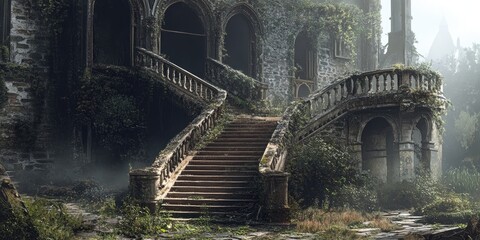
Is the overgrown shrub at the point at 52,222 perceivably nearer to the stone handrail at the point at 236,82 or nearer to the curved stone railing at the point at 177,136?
the curved stone railing at the point at 177,136

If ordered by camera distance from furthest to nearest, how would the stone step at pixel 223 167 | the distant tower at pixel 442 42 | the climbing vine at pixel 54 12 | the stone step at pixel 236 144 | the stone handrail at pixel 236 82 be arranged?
the distant tower at pixel 442 42 → the stone handrail at pixel 236 82 → the climbing vine at pixel 54 12 → the stone step at pixel 236 144 → the stone step at pixel 223 167

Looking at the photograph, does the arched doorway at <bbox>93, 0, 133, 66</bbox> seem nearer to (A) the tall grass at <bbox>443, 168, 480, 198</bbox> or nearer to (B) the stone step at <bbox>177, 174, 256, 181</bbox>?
(B) the stone step at <bbox>177, 174, 256, 181</bbox>

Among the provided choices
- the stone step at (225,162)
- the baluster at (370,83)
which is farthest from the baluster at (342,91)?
the stone step at (225,162)

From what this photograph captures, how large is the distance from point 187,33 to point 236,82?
127 inches

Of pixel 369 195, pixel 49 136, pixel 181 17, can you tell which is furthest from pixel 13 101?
pixel 369 195

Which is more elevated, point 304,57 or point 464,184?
point 304,57

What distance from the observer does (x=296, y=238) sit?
11.1m

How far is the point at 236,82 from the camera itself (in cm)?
2191

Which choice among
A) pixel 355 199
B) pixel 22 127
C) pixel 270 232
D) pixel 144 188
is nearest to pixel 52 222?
pixel 144 188

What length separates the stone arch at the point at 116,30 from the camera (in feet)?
71.1

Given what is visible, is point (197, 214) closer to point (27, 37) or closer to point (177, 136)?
point (177, 136)

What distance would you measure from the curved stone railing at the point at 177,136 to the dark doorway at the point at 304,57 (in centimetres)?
817

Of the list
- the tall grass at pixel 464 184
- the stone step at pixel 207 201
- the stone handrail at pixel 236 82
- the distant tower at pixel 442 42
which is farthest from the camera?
the distant tower at pixel 442 42

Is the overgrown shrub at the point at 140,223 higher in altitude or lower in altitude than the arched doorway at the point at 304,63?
lower
